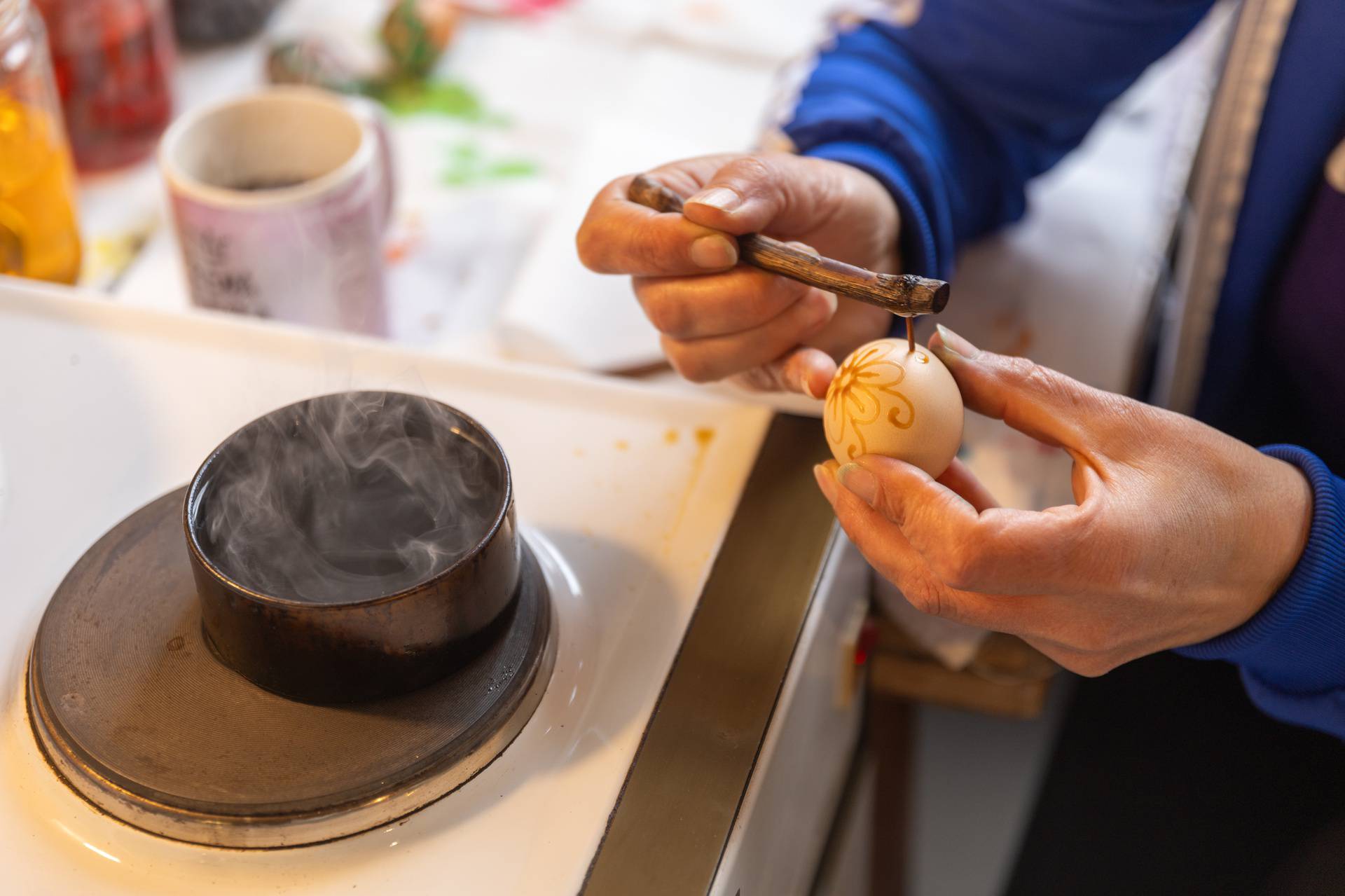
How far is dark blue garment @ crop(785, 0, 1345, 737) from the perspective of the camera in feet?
3.12

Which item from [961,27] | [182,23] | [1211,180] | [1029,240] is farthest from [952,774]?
[182,23]

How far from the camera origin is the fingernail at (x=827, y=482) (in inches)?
26.3

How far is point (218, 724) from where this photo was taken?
0.60 meters

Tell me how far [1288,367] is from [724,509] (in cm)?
59

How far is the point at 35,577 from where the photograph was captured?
69 centimetres

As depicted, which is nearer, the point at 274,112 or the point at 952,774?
the point at 274,112

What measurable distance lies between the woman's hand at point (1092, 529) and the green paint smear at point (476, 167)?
2.48 feet

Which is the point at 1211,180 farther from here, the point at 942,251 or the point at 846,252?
the point at 846,252

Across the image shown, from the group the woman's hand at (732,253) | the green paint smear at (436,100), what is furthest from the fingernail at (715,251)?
the green paint smear at (436,100)

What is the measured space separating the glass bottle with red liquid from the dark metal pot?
74 centimetres

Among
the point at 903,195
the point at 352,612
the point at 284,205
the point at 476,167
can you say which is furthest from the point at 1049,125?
the point at 352,612

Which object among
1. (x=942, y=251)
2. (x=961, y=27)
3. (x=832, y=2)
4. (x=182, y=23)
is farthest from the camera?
(x=832, y=2)

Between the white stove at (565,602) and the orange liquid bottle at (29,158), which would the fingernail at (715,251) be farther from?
the orange liquid bottle at (29,158)

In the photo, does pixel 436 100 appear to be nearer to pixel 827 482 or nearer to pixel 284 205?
pixel 284 205
